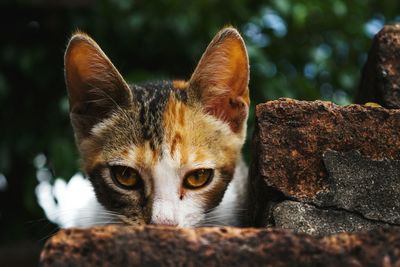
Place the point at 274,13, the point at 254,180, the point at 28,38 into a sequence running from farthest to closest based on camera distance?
the point at 28,38 < the point at 274,13 < the point at 254,180

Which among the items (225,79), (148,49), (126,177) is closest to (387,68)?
(225,79)

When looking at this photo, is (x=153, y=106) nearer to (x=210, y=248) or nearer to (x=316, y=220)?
(x=316, y=220)

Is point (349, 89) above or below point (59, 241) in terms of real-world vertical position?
above

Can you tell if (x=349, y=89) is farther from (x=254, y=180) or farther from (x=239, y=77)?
(x=254, y=180)

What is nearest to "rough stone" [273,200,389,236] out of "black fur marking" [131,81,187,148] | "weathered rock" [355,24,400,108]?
"weathered rock" [355,24,400,108]

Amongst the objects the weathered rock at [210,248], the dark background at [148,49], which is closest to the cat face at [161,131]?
the weathered rock at [210,248]

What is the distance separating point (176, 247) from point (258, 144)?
0.67 m

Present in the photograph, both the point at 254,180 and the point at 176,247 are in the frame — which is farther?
the point at 254,180

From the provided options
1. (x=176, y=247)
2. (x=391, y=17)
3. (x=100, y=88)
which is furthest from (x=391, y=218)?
(x=391, y=17)

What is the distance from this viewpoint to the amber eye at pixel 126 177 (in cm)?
244

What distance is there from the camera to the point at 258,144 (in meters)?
1.95

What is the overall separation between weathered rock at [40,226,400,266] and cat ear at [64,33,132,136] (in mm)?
1322

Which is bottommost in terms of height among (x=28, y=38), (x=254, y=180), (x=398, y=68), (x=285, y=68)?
(x=254, y=180)

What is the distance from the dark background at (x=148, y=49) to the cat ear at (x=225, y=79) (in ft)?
3.37
